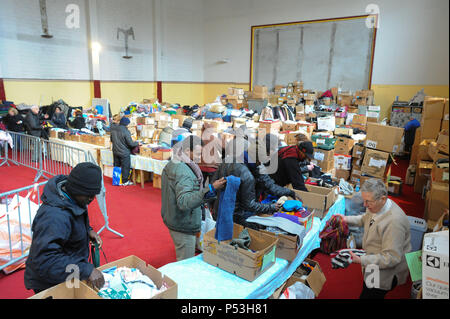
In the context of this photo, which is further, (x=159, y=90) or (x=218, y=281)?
(x=159, y=90)

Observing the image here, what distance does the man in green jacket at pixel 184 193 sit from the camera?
247 centimetres

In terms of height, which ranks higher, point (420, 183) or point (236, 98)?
point (236, 98)

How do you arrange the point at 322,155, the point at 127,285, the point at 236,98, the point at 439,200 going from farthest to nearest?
1. the point at 236,98
2. the point at 322,155
3. the point at 439,200
4. the point at 127,285

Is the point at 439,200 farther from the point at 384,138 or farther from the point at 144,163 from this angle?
the point at 144,163

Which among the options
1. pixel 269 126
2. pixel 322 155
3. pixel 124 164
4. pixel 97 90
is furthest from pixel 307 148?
pixel 97 90

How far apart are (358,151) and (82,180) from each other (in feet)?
20.9

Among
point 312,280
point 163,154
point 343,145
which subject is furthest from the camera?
point 343,145

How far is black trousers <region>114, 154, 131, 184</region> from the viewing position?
6.97 meters

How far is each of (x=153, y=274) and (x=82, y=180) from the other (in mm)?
791

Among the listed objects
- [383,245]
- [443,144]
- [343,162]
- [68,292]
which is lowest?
[343,162]

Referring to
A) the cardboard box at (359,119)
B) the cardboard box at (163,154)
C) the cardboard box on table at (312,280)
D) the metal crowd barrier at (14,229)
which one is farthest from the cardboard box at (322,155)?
the metal crowd barrier at (14,229)

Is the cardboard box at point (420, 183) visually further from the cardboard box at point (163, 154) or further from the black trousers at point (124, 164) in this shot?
the black trousers at point (124, 164)

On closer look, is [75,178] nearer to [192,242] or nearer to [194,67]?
[192,242]

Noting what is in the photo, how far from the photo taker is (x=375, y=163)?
21.0 ft
